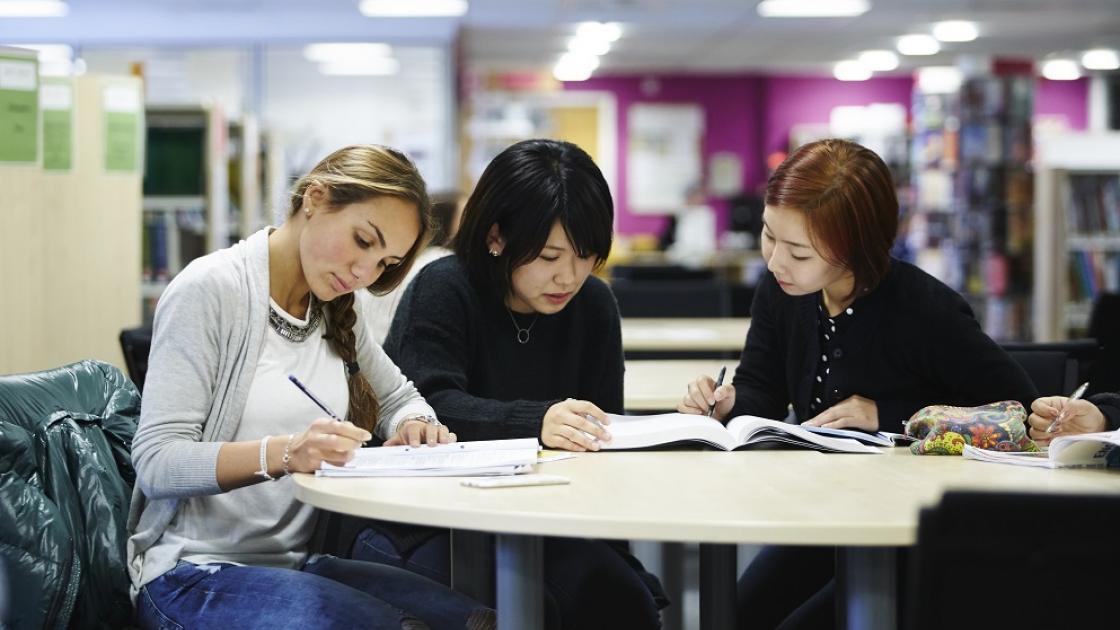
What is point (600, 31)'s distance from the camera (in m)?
10.0

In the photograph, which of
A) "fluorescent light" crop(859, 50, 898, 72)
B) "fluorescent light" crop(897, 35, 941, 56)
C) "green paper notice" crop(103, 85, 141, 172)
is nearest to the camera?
"green paper notice" crop(103, 85, 141, 172)

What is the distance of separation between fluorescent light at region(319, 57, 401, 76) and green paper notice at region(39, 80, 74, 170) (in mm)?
6018

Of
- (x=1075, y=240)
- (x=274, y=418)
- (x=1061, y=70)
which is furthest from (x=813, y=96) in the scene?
(x=274, y=418)

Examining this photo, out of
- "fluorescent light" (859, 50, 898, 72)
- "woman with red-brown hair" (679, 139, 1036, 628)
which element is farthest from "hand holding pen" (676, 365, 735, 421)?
"fluorescent light" (859, 50, 898, 72)

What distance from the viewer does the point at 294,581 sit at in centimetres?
147

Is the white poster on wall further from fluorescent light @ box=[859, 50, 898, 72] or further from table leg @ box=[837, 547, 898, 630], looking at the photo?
table leg @ box=[837, 547, 898, 630]

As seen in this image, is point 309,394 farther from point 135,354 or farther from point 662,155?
point 662,155

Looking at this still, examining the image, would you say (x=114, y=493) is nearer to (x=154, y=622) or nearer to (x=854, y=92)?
(x=154, y=622)

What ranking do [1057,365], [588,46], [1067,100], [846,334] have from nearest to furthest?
[846,334], [1057,365], [588,46], [1067,100]

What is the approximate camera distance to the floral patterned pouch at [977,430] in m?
1.72

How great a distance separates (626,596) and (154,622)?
0.67 metres

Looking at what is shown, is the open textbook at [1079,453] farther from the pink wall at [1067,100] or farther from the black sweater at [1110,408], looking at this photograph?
the pink wall at [1067,100]

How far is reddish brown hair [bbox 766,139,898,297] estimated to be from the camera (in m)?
1.92

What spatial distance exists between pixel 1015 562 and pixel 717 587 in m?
0.88
